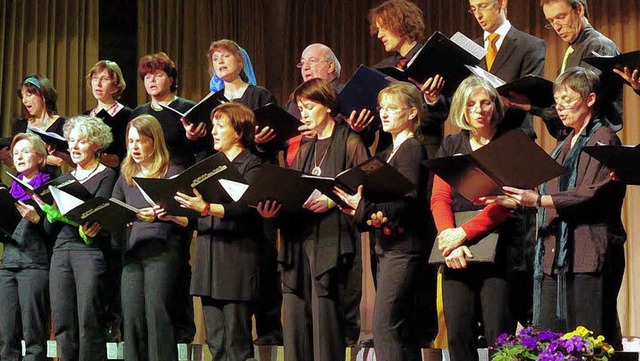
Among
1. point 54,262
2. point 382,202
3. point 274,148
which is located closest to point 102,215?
point 54,262

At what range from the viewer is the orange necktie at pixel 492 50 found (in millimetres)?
4617

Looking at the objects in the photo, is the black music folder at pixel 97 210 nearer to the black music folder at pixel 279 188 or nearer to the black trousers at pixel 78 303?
the black trousers at pixel 78 303

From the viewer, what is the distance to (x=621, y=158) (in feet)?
11.9

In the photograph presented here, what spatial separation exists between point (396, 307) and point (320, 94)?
100 cm

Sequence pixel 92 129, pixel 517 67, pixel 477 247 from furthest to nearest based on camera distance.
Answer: pixel 92 129 → pixel 517 67 → pixel 477 247

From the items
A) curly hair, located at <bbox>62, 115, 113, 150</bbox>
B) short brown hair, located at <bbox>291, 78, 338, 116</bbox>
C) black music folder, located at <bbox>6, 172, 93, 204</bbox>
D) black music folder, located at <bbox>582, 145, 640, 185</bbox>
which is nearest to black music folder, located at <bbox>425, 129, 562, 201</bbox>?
black music folder, located at <bbox>582, 145, 640, 185</bbox>

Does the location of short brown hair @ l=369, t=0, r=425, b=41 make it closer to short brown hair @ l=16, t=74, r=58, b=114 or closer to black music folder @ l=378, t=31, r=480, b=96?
black music folder @ l=378, t=31, r=480, b=96

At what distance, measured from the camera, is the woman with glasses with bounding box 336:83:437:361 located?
4.08 meters

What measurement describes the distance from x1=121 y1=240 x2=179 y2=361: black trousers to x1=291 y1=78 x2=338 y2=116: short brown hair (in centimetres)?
95

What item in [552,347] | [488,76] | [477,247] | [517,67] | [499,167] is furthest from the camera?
[517,67]

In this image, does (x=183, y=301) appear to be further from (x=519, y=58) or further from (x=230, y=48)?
(x=519, y=58)

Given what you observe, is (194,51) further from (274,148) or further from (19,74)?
(274,148)

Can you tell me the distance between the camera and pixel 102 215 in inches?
184

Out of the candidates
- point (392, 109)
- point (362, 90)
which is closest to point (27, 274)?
point (362, 90)
